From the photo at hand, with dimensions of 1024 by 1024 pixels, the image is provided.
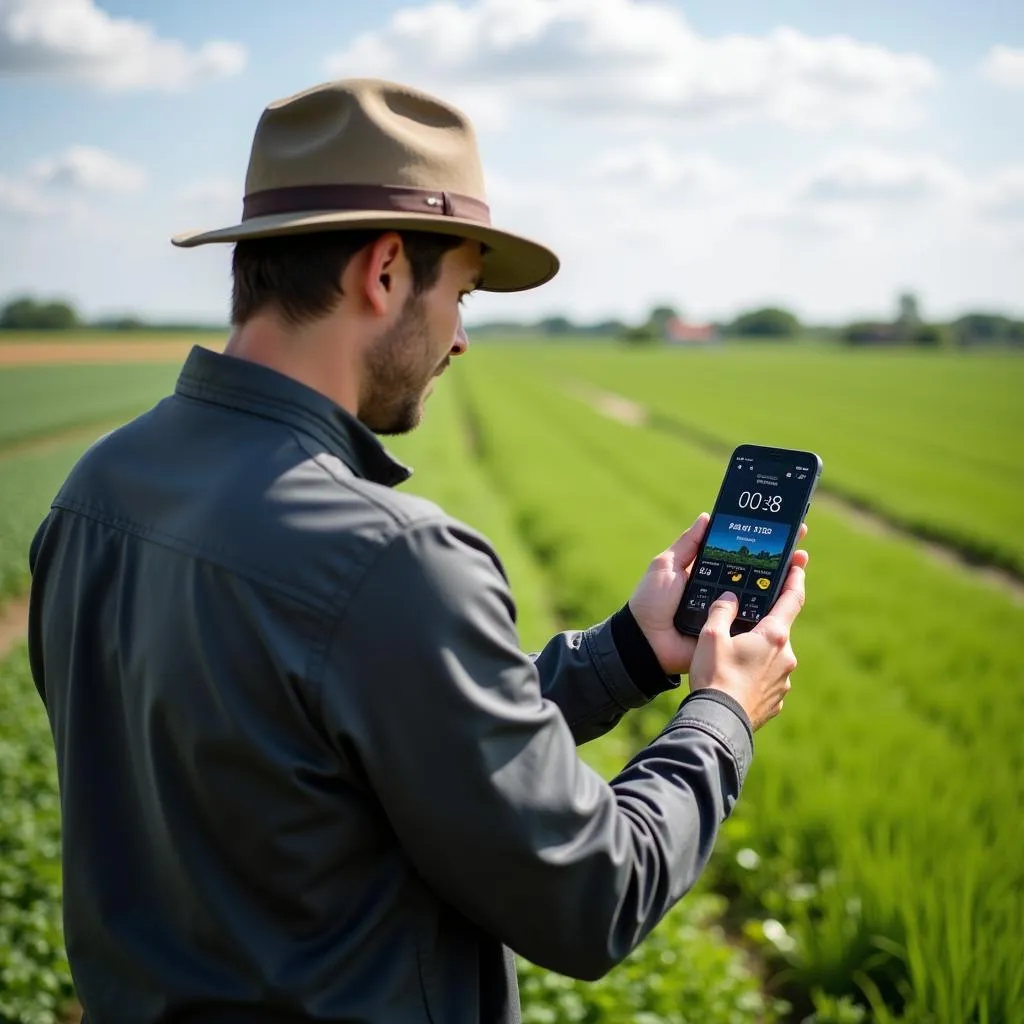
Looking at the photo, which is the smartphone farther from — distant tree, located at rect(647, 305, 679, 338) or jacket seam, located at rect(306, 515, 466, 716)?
distant tree, located at rect(647, 305, 679, 338)

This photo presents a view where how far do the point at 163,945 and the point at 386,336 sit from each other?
856 mm

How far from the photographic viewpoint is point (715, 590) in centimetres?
191

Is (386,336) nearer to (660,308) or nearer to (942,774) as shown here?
(942,774)

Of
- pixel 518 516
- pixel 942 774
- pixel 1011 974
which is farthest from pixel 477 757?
pixel 518 516

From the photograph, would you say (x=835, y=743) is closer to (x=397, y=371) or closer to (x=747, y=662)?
(x=747, y=662)

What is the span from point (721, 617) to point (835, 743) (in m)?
4.44

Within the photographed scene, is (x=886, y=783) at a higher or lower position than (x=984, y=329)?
lower

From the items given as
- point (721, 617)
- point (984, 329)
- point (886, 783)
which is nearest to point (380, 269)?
point (721, 617)

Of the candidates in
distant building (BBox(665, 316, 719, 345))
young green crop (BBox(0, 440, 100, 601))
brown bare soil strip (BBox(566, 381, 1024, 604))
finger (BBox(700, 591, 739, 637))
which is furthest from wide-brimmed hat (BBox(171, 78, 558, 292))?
distant building (BBox(665, 316, 719, 345))

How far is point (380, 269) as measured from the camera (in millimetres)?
1442

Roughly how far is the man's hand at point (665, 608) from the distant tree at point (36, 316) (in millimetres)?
74483

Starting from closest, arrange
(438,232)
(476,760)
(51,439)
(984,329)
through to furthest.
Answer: (476,760), (438,232), (51,439), (984,329)

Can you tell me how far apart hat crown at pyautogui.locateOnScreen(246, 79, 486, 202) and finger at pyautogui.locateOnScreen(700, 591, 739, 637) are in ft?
2.39

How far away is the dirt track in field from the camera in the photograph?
170 ft
